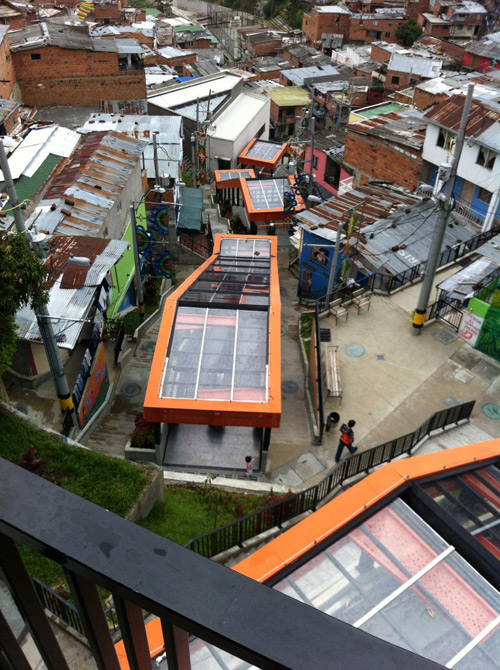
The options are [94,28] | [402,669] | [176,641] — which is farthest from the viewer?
[94,28]

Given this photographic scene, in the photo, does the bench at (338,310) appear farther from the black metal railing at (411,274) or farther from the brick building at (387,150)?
the brick building at (387,150)

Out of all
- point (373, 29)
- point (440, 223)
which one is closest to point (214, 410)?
point (440, 223)

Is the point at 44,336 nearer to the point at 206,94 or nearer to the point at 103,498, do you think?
the point at 103,498

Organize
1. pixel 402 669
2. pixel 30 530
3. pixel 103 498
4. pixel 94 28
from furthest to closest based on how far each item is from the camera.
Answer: pixel 94 28 < pixel 103 498 < pixel 30 530 < pixel 402 669

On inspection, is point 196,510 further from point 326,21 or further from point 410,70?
point 326,21

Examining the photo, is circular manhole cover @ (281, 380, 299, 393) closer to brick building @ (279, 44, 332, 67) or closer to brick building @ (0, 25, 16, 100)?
brick building @ (0, 25, 16, 100)

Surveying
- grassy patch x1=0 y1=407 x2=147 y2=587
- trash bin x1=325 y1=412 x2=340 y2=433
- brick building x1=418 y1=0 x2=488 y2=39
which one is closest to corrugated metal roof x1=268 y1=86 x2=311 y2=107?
brick building x1=418 y1=0 x2=488 y2=39

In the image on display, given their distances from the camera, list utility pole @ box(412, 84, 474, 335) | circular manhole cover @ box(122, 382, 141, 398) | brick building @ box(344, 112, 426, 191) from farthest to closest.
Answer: brick building @ box(344, 112, 426, 191) < circular manhole cover @ box(122, 382, 141, 398) < utility pole @ box(412, 84, 474, 335)

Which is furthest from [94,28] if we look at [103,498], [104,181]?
[103,498]
